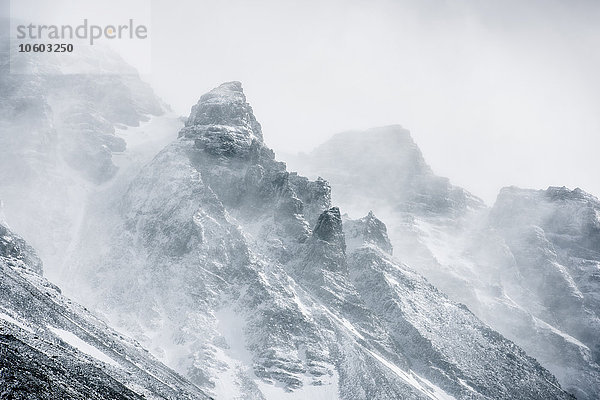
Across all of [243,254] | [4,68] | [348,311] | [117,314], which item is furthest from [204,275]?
[4,68]

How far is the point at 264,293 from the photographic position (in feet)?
412

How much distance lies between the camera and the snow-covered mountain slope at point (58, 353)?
4647 centimetres

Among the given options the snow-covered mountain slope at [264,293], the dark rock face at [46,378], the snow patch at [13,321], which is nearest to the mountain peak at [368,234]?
the snow-covered mountain slope at [264,293]

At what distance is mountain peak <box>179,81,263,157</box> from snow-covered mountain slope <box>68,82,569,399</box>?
0.55 meters

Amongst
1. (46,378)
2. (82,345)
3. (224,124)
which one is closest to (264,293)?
(82,345)

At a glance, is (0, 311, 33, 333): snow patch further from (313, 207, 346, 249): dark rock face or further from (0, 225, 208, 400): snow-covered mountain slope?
(313, 207, 346, 249): dark rock face

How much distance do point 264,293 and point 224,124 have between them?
72.4m

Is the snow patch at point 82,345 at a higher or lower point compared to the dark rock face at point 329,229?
lower

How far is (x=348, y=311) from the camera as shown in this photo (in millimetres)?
137125

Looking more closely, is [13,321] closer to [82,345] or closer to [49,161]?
[82,345]

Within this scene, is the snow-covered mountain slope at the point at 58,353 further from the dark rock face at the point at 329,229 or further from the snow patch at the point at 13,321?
the dark rock face at the point at 329,229

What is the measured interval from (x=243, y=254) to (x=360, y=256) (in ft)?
145

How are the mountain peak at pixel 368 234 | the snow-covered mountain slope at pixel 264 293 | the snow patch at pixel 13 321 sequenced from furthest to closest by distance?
1. the mountain peak at pixel 368 234
2. the snow-covered mountain slope at pixel 264 293
3. the snow patch at pixel 13 321

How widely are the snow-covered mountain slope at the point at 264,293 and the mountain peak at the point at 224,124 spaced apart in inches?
21.7
